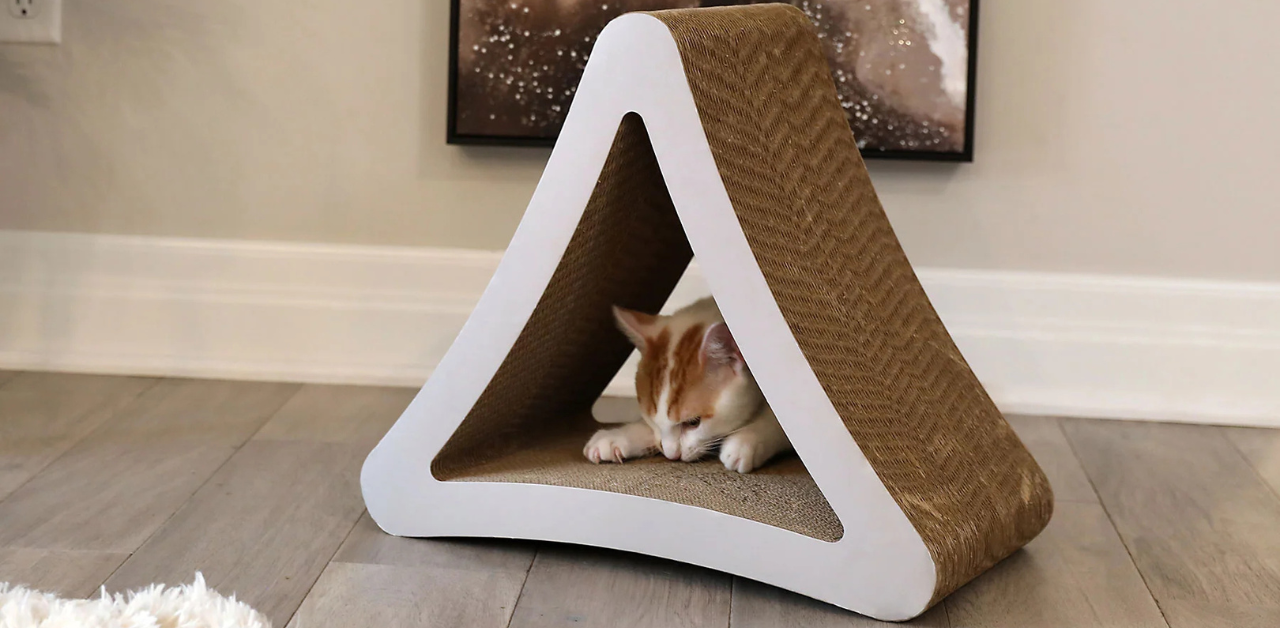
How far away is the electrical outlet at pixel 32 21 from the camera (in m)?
2.07

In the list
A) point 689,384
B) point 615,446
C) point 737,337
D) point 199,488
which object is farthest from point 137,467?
point 737,337

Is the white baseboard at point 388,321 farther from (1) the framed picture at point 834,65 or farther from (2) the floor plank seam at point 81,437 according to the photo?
(1) the framed picture at point 834,65

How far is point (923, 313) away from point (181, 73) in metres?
1.45

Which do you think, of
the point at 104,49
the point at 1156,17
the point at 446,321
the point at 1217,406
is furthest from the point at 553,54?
the point at 1217,406

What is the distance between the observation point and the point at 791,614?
1.17m

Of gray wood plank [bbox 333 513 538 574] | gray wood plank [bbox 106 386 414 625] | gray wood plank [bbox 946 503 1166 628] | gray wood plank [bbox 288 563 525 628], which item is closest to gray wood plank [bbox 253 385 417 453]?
gray wood plank [bbox 106 386 414 625]

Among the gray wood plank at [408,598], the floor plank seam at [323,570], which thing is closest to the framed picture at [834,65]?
the floor plank seam at [323,570]

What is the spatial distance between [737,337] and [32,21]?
1616 mm

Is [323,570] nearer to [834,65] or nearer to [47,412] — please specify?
[47,412]

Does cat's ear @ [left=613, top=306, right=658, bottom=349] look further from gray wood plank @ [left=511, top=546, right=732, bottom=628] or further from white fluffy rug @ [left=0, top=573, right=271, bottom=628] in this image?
white fluffy rug @ [left=0, top=573, right=271, bottom=628]

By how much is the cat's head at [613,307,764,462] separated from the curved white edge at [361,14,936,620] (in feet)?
0.46

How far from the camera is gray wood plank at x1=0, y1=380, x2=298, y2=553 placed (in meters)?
1.34

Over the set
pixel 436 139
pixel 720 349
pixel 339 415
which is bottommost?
pixel 339 415

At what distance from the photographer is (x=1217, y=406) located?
6.48ft
